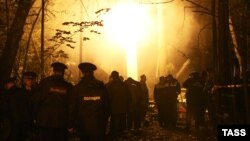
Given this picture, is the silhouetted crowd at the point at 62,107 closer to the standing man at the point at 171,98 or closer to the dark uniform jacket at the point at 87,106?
the dark uniform jacket at the point at 87,106

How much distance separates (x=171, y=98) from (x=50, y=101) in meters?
8.27

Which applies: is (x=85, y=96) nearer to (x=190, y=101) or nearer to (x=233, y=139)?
(x=233, y=139)

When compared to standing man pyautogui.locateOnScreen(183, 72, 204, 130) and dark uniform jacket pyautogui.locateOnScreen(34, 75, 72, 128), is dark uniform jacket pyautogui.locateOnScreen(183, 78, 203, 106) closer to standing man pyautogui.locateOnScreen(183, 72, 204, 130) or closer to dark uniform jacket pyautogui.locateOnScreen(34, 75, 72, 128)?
standing man pyautogui.locateOnScreen(183, 72, 204, 130)

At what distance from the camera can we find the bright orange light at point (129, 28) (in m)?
37.9

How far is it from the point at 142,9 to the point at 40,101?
31403 mm

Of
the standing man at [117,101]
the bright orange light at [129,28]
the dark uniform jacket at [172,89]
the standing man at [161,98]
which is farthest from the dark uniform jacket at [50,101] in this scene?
the bright orange light at [129,28]

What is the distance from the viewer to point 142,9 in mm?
39406

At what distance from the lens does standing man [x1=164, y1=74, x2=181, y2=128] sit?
16.2m

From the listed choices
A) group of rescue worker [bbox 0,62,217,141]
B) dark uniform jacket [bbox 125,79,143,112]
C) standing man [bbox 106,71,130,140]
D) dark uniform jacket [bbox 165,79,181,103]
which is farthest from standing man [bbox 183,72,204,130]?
standing man [bbox 106,71,130,140]

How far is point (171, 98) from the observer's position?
53.7ft

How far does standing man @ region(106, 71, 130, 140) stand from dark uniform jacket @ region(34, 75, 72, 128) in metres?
4.62

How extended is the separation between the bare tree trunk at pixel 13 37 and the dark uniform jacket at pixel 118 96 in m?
3.05

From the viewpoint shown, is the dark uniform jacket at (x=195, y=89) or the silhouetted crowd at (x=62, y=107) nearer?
the silhouetted crowd at (x=62, y=107)

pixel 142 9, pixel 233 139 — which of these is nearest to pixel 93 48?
pixel 142 9
